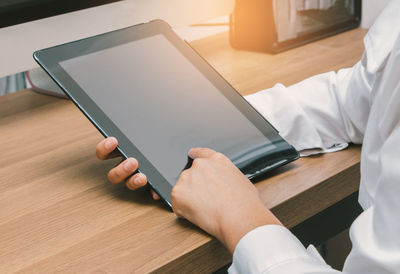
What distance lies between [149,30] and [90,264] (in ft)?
1.31

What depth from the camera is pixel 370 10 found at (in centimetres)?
138

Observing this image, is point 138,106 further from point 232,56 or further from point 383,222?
point 232,56

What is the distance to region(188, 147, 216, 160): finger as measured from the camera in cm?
72

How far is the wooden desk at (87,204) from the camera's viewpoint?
0.60 m

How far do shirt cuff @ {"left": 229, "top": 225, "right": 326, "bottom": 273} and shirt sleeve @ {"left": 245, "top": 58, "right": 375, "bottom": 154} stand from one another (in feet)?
0.78

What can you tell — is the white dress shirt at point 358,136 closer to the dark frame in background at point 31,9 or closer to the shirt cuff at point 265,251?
the shirt cuff at point 265,251

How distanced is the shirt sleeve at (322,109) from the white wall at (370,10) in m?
0.50

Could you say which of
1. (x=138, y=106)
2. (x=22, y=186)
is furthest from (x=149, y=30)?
(x=22, y=186)

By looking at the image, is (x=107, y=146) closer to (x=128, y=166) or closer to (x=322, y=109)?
(x=128, y=166)

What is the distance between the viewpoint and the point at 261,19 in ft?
4.13

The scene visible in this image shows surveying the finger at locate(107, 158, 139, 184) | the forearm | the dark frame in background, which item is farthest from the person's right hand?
the dark frame in background

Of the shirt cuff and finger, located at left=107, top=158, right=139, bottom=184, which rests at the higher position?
finger, located at left=107, top=158, right=139, bottom=184

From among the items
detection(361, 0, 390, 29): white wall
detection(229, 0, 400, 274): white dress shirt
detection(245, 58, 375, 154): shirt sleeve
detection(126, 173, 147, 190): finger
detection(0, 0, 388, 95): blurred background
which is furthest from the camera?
detection(361, 0, 390, 29): white wall

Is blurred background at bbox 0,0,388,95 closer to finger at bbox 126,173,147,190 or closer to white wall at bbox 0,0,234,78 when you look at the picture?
white wall at bbox 0,0,234,78
